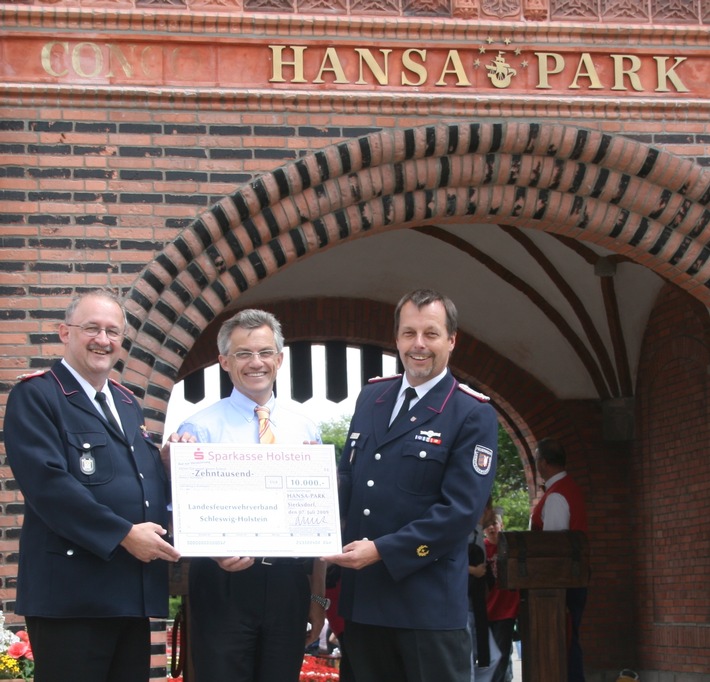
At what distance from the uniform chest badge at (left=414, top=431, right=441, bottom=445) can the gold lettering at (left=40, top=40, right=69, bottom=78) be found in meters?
3.60

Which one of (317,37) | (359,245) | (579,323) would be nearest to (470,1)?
(317,37)

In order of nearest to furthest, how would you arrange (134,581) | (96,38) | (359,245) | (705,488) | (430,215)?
1. (134,581)
2. (96,38)
3. (430,215)
4. (705,488)
5. (359,245)

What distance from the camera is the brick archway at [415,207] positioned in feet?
24.0

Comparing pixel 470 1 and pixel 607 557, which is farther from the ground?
pixel 470 1

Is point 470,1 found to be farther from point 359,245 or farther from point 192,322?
point 359,245

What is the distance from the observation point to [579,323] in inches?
470

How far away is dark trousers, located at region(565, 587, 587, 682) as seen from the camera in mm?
9164

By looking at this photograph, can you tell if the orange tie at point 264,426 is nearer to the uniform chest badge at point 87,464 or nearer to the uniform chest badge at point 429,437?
the uniform chest badge at point 429,437

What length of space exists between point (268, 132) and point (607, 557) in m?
6.13

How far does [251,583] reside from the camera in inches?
185

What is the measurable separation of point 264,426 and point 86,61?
10.8ft

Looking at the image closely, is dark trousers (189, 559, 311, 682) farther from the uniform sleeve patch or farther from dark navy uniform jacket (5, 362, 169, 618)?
the uniform sleeve patch

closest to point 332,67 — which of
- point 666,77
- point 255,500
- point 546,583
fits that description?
point 666,77

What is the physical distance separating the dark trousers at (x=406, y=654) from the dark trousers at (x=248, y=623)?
22 centimetres
